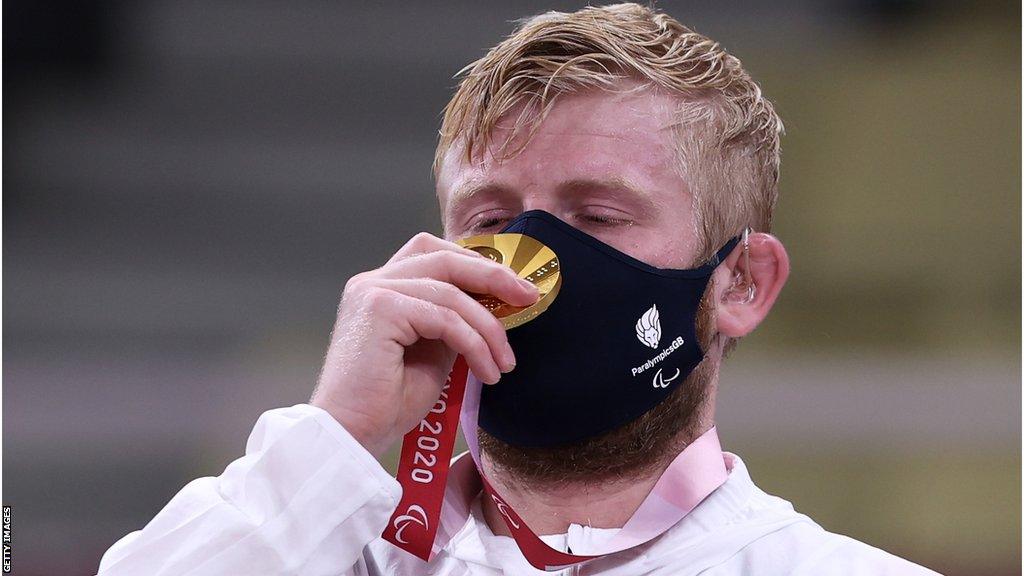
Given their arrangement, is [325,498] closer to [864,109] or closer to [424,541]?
[424,541]

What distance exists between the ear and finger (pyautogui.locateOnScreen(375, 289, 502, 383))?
Answer: 535 millimetres

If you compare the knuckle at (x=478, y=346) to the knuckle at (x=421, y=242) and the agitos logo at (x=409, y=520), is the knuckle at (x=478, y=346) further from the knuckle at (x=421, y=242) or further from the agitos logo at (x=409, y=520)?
the agitos logo at (x=409, y=520)

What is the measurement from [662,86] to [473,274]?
0.53 meters

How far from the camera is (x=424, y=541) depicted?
1.92 m

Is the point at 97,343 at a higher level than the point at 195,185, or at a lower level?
lower

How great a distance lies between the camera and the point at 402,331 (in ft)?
5.72

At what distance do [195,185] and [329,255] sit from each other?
64 cm

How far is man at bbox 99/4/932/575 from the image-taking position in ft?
5.64

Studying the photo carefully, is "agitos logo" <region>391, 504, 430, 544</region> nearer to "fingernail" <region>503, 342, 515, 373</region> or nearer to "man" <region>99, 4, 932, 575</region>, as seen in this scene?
"man" <region>99, 4, 932, 575</region>

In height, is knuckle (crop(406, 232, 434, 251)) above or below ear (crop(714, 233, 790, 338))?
above

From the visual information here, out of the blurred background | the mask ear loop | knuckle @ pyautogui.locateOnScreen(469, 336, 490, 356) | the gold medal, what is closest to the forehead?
the gold medal

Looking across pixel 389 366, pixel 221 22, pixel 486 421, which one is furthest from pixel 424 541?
pixel 221 22

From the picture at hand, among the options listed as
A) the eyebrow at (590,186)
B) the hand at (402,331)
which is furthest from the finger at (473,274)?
the eyebrow at (590,186)

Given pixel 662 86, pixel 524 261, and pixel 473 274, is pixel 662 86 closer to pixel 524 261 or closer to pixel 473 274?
pixel 524 261
